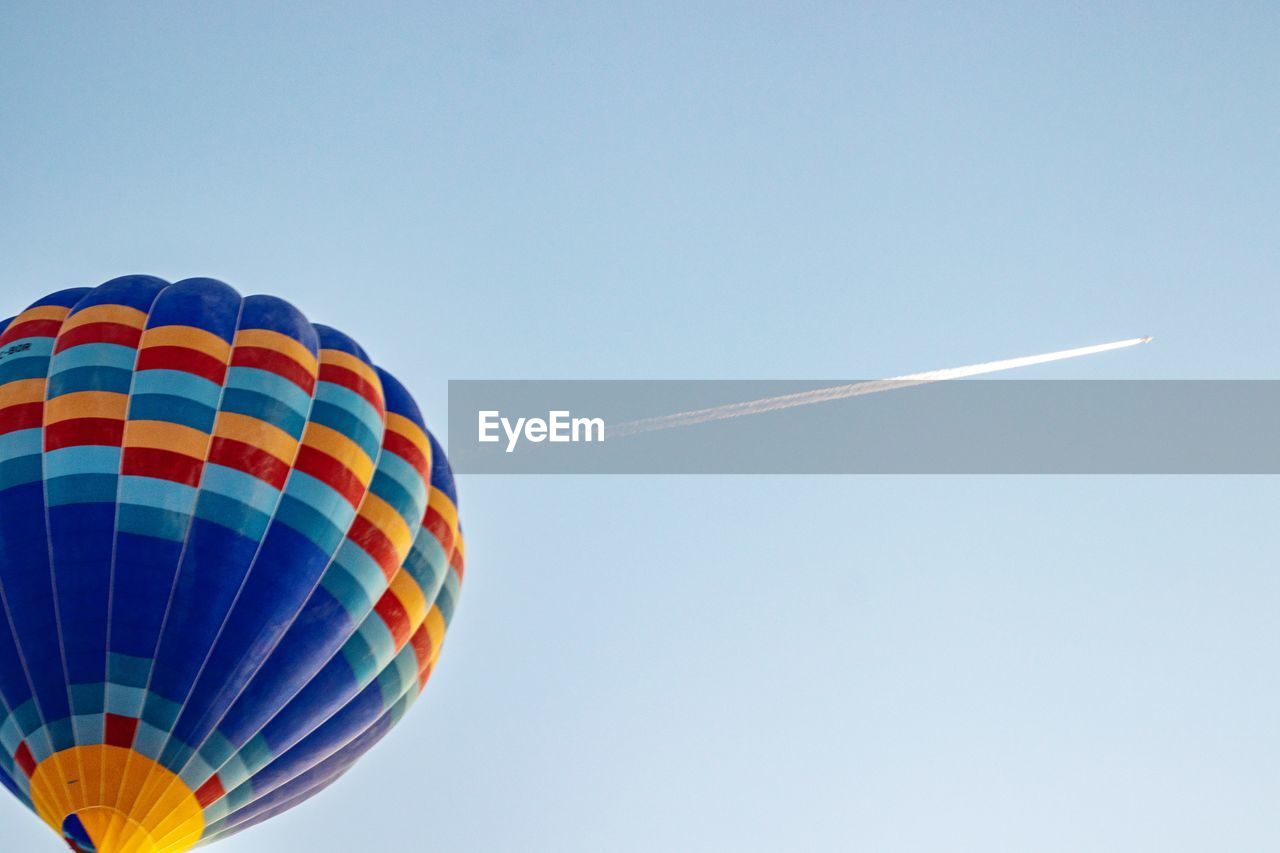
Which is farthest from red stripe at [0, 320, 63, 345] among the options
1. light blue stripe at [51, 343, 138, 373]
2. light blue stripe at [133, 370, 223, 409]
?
light blue stripe at [133, 370, 223, 409]

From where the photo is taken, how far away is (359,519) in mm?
21156

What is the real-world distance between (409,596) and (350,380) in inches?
113

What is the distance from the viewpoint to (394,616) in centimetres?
2148

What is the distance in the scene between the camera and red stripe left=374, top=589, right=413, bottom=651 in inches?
842

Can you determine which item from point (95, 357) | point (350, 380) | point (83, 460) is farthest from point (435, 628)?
point (95, 357)

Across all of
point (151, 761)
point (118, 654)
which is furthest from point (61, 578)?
point (151, 761)

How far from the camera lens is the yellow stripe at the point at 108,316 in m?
21.0

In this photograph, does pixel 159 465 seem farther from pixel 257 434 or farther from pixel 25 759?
pixel 25 759

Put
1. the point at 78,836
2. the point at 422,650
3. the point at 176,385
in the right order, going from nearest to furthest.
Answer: the point at 78,836
the point at 176,385
the point at 422,650

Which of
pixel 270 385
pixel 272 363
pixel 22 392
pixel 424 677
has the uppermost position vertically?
pixel 272 363

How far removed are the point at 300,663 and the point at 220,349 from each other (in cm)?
403

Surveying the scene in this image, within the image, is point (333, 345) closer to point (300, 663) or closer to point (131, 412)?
point (131, 412)

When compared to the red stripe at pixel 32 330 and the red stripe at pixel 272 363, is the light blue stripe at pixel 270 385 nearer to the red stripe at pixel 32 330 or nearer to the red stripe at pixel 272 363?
the red stripe at pixel 272 363

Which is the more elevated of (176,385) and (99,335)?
(99,335)
